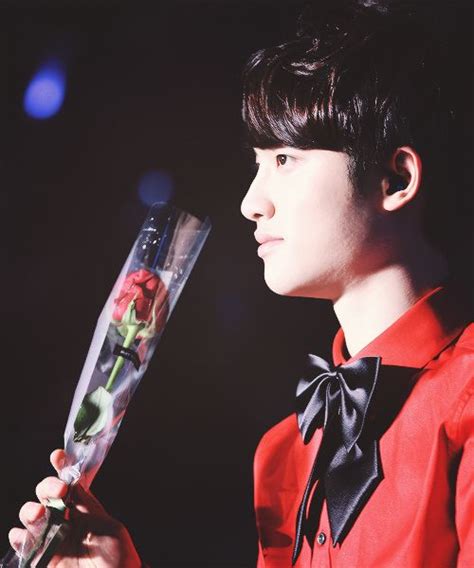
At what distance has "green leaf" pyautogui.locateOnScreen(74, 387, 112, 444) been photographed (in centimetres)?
128

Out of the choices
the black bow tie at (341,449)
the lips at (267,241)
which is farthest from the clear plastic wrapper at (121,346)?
the black bow tie at (341,449)

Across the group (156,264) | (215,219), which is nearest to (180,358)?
(215,219)

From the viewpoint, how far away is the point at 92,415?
1.28 metres

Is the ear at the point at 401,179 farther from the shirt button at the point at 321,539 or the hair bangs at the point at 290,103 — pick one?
the shirt button at the point at 321,539

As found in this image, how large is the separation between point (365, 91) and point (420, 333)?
459mm

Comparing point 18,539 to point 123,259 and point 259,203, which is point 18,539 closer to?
point 259,203

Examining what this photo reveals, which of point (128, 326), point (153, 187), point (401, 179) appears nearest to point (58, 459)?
point (128, 326)

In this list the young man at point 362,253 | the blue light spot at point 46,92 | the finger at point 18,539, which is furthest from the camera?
the blue light spot at point 46,92

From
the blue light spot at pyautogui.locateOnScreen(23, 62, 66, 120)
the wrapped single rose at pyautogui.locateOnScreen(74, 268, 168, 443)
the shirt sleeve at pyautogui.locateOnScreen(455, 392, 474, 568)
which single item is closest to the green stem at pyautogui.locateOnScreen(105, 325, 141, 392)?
the wrapped single rose at pyautogui.locateOnScreen(74, 268, 168, 443)

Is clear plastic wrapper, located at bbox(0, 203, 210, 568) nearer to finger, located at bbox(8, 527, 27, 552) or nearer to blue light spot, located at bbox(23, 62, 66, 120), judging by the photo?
finger, located at bbox(8, 527, 27, 552)

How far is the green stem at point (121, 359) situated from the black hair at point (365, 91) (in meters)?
0.45

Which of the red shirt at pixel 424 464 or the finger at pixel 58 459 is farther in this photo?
the finger at pixel 58 459

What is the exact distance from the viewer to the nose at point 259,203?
4.40ft

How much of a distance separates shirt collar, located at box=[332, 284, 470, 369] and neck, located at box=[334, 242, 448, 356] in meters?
0.03
